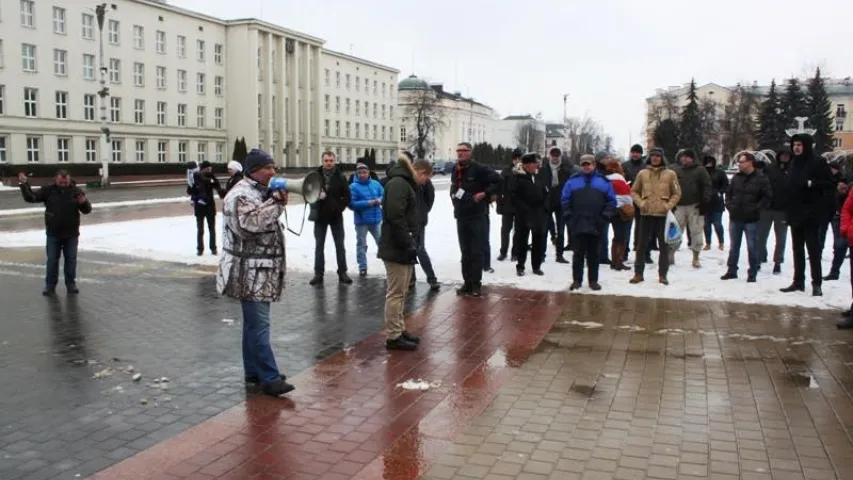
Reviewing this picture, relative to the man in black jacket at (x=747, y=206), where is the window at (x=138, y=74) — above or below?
above

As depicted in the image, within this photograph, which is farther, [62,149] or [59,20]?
[62,149]

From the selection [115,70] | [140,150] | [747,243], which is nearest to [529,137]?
[140,150]

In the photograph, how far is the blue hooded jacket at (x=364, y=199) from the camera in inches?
451

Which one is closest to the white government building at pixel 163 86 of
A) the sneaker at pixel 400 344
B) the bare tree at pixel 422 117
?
the bare tree at pixel 422 117

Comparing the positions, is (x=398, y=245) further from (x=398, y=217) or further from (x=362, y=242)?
(x=362, y=242)

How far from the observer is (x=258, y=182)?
5789 mm

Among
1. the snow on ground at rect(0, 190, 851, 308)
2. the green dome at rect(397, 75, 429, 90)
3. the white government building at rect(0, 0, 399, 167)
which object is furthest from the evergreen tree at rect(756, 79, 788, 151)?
the green dome at rect(397, 75, 429, 90)

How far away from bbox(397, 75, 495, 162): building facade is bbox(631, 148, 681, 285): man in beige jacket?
310ft

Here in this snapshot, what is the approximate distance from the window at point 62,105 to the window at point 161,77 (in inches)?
416

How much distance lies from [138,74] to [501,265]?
58770mm

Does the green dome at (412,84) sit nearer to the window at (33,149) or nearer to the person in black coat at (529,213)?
the window at (33,149)

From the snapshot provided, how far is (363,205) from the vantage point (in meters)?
11.5

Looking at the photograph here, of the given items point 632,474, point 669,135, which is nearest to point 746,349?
point 632,474

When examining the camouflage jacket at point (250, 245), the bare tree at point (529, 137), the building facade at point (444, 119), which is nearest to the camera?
the camouflage jacket at point (250, 245)
